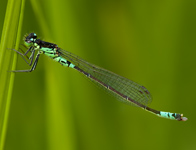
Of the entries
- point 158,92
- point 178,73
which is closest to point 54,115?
point 158,92

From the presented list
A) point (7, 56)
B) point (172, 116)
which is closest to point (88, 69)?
point (172, 116)

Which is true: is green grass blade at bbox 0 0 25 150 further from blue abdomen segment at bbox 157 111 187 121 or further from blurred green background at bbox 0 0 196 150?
blue abdomen segment at bbox 157 111 187 121

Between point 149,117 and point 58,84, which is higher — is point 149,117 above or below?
below

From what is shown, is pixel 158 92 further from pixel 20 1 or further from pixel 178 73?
pixel 20 1

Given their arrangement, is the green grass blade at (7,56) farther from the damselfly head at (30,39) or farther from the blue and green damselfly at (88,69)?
the damselfly head at (30,39)

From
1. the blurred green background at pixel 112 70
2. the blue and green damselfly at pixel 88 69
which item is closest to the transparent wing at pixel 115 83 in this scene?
the blue and green damselfly at pixel 88 69

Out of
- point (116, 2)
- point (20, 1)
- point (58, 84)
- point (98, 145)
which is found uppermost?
point (116, 2)
